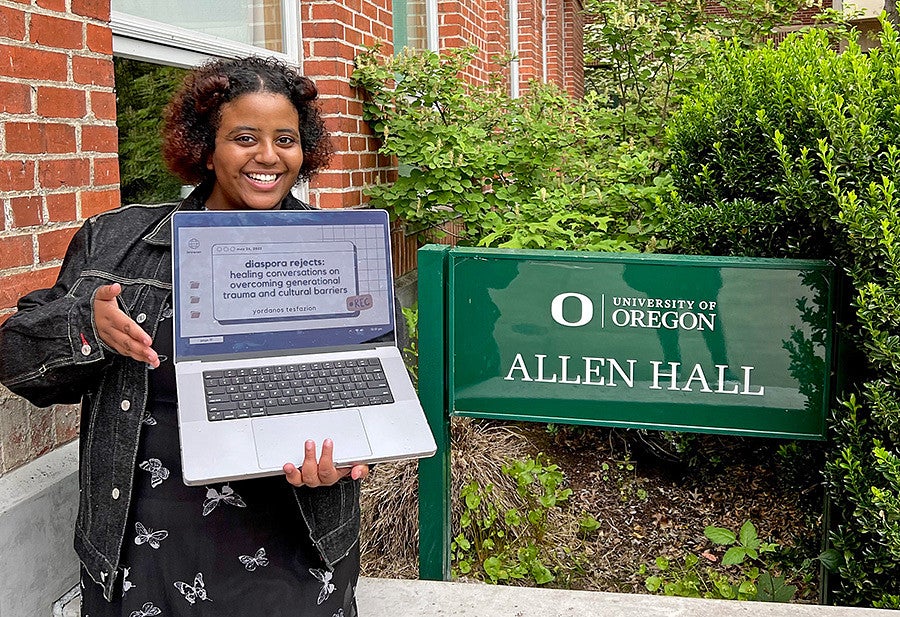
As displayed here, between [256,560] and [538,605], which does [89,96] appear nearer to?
[256,560]

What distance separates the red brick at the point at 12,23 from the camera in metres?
2.17

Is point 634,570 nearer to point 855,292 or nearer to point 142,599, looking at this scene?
point 855,292

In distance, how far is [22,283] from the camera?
90.4 inches

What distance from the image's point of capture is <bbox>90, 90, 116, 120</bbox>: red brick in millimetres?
2546

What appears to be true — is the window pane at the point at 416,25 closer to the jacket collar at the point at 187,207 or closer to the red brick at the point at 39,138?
the red brick at the point at 39,138

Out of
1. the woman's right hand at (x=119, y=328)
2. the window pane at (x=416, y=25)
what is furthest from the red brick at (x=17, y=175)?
the window pane at (x=416, y=25)

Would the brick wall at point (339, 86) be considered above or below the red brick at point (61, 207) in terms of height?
above

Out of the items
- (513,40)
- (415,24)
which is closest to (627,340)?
(415,24)

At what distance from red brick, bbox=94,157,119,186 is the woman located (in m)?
0.73

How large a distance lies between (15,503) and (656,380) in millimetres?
1665

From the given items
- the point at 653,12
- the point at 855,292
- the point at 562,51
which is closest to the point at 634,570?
the point at 855,292

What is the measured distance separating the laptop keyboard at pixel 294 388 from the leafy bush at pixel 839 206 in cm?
121

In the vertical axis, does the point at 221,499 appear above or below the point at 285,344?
below

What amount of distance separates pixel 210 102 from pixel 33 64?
660 millimetres
